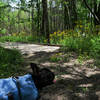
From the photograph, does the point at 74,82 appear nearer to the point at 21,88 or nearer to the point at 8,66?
the point at 21,88

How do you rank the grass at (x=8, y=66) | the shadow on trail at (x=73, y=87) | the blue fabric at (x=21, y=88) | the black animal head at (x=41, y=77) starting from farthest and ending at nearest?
the grass at (x=8, y=66) < the black animal head at (x=41, y=77) < the shadow on trail at (x=73, y=87) < the blue fabric at (x=21, y=88)

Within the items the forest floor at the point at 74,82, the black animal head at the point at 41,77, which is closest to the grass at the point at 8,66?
the forest floor at the point at 74,82

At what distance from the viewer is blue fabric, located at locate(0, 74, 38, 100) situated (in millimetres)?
2098

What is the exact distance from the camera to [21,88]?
2250mm

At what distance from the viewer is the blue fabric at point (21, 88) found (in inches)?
82.6

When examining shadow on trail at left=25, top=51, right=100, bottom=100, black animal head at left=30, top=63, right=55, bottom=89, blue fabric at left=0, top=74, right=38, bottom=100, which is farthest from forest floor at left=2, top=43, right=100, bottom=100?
blue fabric at left=0, top=74, right=38, bottom=100

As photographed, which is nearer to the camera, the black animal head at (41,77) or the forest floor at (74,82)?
the forest floor at (74,82)

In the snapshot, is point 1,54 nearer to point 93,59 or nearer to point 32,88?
point 32,88

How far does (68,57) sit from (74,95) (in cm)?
273

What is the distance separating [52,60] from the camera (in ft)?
16.2

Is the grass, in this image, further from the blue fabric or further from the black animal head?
the blue fabric

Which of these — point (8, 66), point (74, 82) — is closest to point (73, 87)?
point (74, 82)

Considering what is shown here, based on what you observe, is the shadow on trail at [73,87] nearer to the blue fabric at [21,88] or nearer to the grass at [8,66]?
the blue fabric at [21,88]

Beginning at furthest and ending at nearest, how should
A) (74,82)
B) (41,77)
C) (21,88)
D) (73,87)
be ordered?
(74,82) → (73,87) → (41,77) → (21,88)
